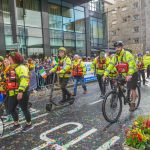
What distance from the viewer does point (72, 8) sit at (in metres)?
24.2

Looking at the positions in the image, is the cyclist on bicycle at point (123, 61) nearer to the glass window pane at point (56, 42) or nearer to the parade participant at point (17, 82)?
the parade participant at point (17, 82)

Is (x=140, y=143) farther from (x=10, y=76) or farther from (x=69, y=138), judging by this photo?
(x=10, y=76)

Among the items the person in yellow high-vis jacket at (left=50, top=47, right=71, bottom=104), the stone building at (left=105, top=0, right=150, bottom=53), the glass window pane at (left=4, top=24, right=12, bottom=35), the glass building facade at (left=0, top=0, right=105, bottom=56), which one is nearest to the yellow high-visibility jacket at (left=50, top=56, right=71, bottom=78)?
the person in yellow high-vis jacket at (left=50, top=47, right=71, bottom=104)

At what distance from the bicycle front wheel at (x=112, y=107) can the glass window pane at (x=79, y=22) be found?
1977 cm

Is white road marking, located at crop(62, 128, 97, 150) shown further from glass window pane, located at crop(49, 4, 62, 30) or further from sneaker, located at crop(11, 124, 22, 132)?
glass window pane, located at crop(49, 4, 62, 30)

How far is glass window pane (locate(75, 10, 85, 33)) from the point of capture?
24.6 meters

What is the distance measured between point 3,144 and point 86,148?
1730 millimetres

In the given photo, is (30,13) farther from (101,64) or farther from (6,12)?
(101,64)

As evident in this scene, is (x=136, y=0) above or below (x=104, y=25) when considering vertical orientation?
above

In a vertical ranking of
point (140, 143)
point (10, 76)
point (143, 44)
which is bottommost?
point (140, 143)

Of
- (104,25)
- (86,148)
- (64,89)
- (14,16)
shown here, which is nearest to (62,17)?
(14,16)

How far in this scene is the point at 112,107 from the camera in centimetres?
539

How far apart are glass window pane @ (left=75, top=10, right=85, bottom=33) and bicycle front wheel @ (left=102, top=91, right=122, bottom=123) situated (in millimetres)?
19774

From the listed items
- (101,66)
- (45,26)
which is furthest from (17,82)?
(45,26)
